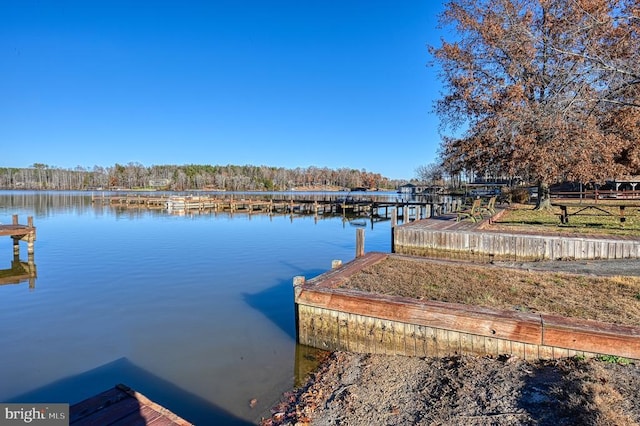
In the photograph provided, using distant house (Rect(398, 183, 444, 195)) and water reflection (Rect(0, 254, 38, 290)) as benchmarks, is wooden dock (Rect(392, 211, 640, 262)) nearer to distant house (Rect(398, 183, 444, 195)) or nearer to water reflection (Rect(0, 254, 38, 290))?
water reflection (Rect(0, 254, 38, 290))

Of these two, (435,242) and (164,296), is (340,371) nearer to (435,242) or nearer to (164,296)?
(164,296)

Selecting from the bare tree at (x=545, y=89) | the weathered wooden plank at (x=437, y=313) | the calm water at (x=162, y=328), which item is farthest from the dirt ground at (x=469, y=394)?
the bare tree at (x=545, y=89)

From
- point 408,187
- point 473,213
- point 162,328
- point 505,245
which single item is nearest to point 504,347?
point 162,328

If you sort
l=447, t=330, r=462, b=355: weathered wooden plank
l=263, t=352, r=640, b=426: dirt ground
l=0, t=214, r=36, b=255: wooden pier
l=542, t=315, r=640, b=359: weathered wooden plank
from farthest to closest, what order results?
l=0, t=214, r=36, b=255: wooden pier
l=447, t=330, r=462, b=355: weathered wooden plank
l=542, t=315, r=640, b=359: weathered wooden plank
l=263, t=352, r=640, b=426: dirt ground

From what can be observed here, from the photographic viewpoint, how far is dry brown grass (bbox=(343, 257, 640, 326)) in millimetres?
5312

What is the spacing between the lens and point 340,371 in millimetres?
5105

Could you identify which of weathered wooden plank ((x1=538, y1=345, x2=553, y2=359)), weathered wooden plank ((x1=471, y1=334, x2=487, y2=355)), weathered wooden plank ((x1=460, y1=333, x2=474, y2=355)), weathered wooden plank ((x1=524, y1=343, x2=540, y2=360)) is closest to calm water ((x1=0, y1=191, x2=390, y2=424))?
weathered wooden plank ((x1=460, y1=333, x2=474, y2=355))

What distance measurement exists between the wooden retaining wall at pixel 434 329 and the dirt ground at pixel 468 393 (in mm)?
164

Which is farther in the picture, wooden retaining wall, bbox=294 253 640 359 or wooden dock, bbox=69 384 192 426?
wooden retaining wall, bbox=294 253 640 359

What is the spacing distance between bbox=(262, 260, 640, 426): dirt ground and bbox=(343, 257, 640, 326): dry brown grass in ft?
4.01

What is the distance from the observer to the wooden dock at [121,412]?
11.2 ft

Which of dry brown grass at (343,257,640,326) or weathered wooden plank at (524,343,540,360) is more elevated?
dry brown grass at (343,257,640,326)

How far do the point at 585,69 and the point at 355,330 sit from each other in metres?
11.5

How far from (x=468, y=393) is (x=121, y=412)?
11.0 feet
